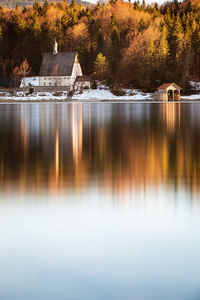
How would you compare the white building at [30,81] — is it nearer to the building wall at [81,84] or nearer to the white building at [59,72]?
the white building at [59,72]

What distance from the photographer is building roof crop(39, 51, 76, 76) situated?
8906 cm

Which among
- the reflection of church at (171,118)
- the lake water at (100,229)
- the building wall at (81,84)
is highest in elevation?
the building wall at (81,84)

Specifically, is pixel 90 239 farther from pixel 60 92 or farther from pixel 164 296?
pixel 60 92

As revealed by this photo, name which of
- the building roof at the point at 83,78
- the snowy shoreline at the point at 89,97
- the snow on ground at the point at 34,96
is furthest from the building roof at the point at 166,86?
the snow on ground at the point at 34,96

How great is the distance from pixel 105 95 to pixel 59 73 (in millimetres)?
14184

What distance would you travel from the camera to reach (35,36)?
329ft

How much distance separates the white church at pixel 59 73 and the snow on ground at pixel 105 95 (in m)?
6.11

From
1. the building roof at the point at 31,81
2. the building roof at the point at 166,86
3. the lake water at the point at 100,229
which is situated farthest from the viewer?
the building roof at the point at 31,81

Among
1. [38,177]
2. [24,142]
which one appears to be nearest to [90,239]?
[38,177]

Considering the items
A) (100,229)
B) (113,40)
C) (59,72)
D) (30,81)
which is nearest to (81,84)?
(59,72)

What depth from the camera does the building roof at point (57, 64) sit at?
89062 millimetres

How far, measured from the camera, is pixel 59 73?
293 feet

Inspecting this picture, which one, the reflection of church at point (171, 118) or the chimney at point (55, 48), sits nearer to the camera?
the reflection of church at point (171, 118)

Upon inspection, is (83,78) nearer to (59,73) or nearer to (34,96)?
(59,73)
